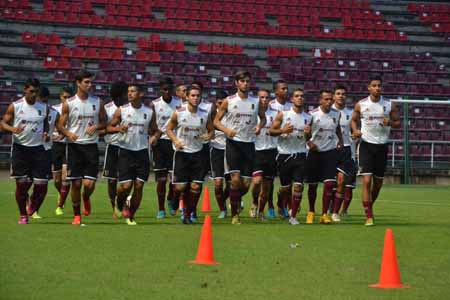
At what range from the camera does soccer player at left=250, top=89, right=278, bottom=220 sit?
17.0 m

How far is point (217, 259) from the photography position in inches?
432

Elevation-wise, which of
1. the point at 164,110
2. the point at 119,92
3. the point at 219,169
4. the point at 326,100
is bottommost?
the point at 219,169

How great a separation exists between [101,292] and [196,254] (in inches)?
124

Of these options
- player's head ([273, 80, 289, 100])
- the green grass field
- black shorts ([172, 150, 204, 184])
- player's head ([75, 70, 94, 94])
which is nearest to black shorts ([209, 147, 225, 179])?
the green grass field

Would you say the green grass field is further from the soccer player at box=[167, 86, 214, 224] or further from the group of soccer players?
the soccer player at box=[167, 86, 214, 224]

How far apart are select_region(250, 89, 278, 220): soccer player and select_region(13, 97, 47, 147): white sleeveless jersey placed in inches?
144

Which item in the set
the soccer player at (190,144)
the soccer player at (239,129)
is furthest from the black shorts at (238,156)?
the soccer player at (190,144)

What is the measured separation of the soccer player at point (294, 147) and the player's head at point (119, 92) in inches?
99.8

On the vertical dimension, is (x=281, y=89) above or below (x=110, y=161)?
above

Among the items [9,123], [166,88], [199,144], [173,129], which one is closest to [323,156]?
[199,144]

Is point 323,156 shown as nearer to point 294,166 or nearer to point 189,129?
point 294,166

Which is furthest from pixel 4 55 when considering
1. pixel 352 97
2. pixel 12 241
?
pixel 12 241

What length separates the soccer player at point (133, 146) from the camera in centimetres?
1534

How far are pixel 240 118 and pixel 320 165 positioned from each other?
5.32 feet
